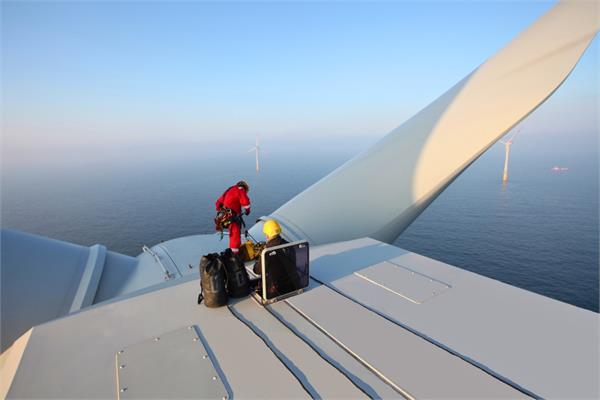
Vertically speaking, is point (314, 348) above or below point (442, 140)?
below

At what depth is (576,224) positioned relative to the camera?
60688mm

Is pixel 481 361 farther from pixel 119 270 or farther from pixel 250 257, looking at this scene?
pixel 119 270

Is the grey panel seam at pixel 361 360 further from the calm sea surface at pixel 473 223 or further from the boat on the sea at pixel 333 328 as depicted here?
the calm sea surface at pixel 473 223

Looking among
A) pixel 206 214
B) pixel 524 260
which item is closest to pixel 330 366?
pixel 524 260

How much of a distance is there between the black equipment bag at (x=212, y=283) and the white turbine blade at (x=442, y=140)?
10.8 ft

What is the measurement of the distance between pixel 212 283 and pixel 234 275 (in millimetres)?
A: 325

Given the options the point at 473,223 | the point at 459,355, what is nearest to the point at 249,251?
the point at 459,355

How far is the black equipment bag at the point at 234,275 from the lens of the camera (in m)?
3.64

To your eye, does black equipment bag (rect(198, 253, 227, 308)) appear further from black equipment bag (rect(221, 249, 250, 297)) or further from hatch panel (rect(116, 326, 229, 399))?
hatch panel (rect(116, 326, 229, 399))

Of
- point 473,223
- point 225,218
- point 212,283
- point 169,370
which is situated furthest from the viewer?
point 473,223

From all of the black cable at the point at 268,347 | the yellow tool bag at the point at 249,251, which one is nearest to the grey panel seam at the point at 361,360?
the black cable at the point at 268,347

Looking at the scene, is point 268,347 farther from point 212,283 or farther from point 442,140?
point 442,140

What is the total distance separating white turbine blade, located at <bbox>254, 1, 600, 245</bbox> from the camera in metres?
5.86

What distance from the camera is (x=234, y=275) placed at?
3645mm
